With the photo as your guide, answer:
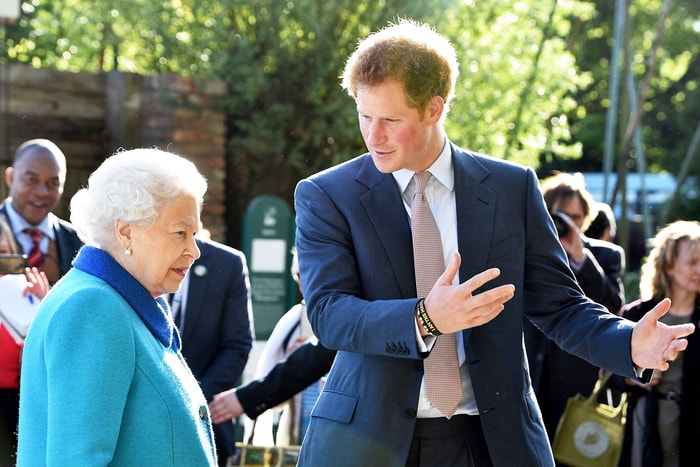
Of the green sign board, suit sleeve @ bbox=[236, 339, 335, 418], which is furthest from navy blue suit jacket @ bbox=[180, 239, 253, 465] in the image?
the green sign board

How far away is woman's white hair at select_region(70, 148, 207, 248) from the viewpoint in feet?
9.25

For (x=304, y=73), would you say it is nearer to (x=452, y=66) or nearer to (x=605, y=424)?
(x=605, y=424)

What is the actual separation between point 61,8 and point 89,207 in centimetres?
1255

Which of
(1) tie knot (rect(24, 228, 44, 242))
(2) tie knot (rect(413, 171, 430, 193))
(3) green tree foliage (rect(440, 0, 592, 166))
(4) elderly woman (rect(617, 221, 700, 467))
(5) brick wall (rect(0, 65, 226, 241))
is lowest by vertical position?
(4) elderly woman (rect(617, 221, 700, 467))

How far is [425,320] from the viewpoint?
298 centimetres

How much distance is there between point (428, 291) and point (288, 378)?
7.05 ft

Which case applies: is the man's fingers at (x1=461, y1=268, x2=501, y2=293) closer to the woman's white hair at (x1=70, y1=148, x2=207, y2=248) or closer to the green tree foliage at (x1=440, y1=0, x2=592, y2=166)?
the woman's white hair at (x1=70, y1=148, x2=207, y2=248)

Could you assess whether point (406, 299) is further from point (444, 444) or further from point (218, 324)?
point (218, 324)

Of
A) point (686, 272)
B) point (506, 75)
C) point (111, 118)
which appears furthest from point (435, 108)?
point (506, 75)

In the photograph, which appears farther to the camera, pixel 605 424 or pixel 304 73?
pixel 304 73

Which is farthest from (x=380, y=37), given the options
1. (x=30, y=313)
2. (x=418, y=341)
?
(x=30, y=313)

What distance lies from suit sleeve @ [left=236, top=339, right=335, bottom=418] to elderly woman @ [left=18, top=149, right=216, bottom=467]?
226cm

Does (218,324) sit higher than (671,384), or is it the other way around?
(218,324)

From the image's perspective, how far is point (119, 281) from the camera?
109 inches
